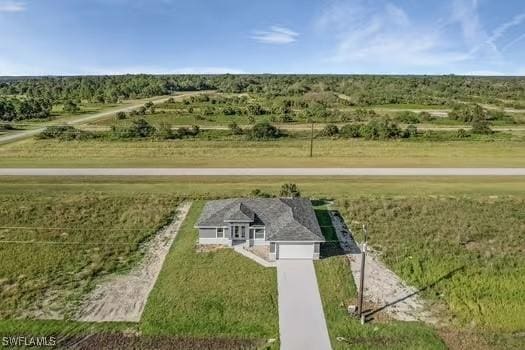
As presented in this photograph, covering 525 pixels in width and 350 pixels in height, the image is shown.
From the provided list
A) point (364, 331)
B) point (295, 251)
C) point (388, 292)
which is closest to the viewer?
point (364, 331)

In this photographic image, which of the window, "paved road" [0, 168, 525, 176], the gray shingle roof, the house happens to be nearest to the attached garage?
the house

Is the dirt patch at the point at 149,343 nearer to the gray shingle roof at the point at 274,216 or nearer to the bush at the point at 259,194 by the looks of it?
the gray shingle roof at the point at 274,216

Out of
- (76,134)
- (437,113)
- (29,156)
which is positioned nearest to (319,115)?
(437,113)

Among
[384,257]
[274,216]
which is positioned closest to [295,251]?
[274,216]

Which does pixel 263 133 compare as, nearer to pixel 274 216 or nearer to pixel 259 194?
pixel 259 194

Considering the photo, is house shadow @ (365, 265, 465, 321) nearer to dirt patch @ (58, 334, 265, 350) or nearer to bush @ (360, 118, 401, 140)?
dirt patch @ (58, 334, 265, 350)
